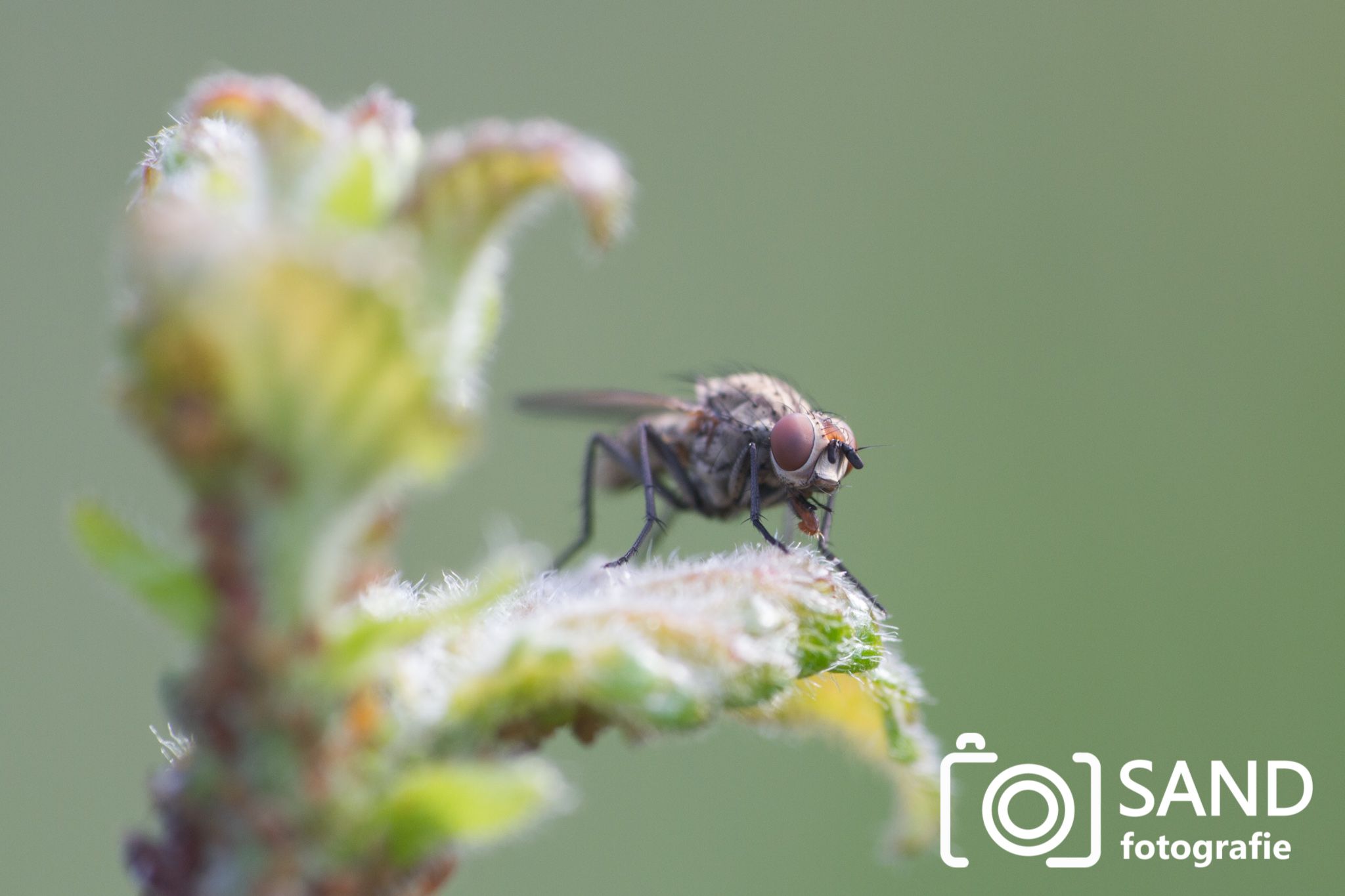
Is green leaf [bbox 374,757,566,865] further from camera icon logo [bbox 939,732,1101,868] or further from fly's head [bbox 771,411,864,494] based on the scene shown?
camera icon logo [bbox 939,732,1101,868]

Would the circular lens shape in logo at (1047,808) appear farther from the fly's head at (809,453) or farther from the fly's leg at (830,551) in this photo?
the fly's head at (809,453)

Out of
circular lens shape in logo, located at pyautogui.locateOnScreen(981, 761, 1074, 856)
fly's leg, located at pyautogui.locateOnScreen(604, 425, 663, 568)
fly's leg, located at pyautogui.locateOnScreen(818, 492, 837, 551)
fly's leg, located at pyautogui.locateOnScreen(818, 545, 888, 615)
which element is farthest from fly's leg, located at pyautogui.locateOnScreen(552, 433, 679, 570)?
circular lens shape in logo, located at pyautogui.locateOnScreen(981, 761, 1074, 856)

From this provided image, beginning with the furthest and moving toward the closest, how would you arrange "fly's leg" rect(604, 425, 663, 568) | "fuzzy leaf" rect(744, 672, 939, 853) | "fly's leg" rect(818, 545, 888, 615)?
"fly's leg" rect(604, 425, 663, 568) → "fly's leg" rect(818, 545, 888, 615) → "fuzzy leaf" rect(744, 672, 939, 853)

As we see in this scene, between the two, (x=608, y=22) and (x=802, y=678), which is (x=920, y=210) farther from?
(x=802, y=678)

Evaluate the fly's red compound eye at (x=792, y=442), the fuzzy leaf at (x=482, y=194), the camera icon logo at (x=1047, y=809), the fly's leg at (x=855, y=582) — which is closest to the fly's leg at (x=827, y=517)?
the fly's red compound eye at (x=792, y=442)

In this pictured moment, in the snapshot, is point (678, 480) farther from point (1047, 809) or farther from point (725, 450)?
point (1047, 809)
